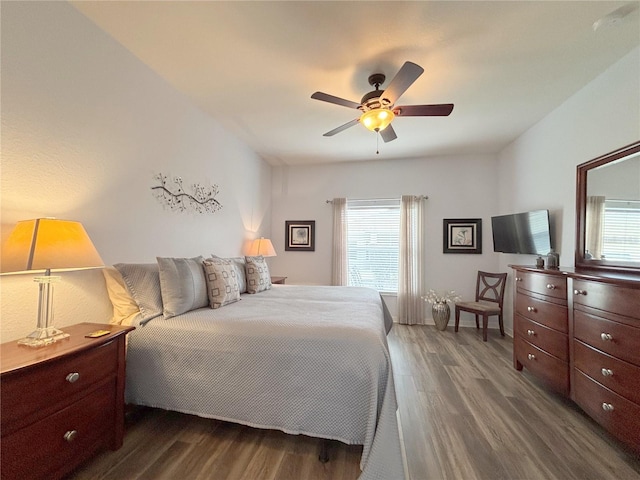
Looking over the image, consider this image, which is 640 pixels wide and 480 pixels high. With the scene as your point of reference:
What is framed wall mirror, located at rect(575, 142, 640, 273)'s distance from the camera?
197 centimetres

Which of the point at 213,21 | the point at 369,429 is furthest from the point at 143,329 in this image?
the point at 213,21

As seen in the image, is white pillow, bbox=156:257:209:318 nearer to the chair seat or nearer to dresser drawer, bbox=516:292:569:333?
dresser drawer, bbox=516:292:569:333

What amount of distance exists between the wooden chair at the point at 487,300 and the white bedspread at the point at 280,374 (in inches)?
99.8

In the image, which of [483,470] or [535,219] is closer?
[483,470]

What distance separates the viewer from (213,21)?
1758mm

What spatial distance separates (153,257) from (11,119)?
1.24 metres

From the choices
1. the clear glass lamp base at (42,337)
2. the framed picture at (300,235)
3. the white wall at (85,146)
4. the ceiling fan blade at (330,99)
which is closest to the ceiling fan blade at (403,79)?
the ceiling fan blade at (330,99)

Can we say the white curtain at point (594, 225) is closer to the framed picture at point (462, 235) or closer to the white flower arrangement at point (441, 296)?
the framed picture at point (462, 235)

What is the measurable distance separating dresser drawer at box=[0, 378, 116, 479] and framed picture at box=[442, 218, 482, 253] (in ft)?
14.4

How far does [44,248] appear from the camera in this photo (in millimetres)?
1243

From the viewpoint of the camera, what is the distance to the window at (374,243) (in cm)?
454

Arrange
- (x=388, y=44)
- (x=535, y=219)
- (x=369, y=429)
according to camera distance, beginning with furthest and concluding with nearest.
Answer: (x=535, y=219) < (x=388, y=44) < (x=369, y=429)

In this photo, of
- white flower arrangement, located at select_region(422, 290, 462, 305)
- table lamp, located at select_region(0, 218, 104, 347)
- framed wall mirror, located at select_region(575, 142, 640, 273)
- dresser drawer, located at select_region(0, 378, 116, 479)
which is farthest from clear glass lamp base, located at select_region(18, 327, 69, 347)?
white flower arrangement, located at select_region(422, 290, 462, 305)

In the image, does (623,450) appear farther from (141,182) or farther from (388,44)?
(141,182)
